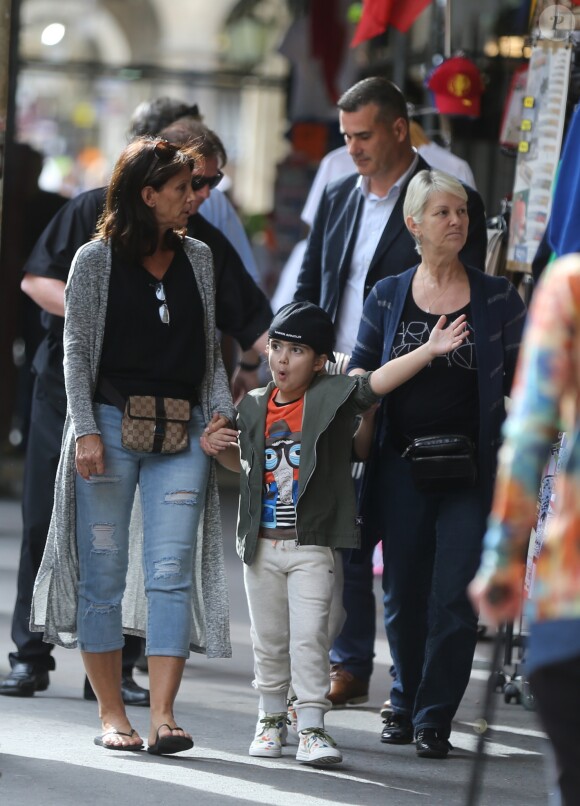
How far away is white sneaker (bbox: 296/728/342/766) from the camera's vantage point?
17.4ft

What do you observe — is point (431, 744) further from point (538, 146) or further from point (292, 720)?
point (538, 146)

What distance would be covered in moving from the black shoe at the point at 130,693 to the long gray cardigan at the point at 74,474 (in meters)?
0.77

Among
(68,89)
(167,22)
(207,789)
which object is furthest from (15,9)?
(68,89)

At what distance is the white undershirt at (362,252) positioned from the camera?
629cm

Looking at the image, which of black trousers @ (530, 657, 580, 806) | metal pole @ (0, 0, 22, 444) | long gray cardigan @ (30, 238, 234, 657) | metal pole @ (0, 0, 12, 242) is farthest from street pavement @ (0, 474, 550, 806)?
metal pole @ (0, 0, 22, 444)

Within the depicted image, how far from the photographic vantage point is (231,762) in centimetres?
536

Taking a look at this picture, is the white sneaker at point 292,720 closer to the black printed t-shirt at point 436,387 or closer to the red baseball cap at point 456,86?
the black printed t-shirt at point 436,387

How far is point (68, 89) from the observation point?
47875 millimetres

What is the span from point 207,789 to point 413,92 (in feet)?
21.5

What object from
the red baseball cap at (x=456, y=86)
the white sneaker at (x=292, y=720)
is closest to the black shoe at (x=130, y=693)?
the white sneaker at (x=292, y=720)

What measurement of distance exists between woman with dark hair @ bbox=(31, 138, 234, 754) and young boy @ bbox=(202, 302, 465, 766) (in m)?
0.17

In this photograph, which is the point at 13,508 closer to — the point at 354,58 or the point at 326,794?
the point at 354,58

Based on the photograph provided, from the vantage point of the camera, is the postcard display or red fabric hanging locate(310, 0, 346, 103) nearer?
the postcard display

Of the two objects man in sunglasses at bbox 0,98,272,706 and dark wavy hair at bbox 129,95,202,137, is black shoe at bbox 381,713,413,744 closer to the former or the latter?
man in sunglasses at bbox 0,98,272,706
